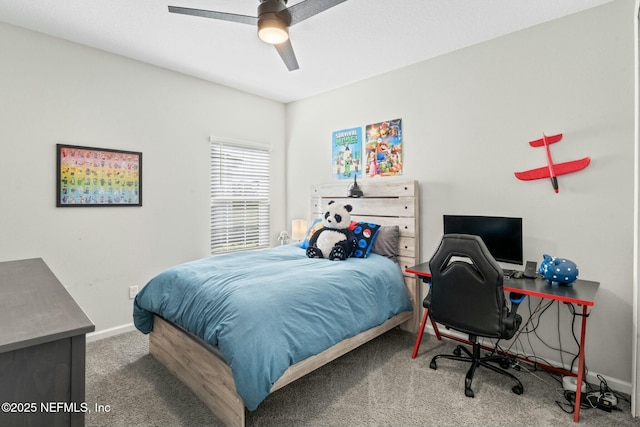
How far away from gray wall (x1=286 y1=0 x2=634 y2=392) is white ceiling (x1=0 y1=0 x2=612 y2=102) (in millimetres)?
206

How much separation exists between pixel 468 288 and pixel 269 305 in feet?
4.19

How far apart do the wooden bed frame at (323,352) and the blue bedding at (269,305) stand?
0.12m

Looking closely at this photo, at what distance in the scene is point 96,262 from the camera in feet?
9.88

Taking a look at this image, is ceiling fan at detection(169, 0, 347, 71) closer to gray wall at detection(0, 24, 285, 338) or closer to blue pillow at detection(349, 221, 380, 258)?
gray wall at detection(0, 24, 285, 338)

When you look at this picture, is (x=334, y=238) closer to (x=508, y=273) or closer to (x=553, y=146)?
(x=508, y=273)

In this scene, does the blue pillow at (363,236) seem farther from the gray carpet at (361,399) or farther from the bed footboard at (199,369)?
the bed footboard at (199,369)

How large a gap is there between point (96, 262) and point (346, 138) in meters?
2.89

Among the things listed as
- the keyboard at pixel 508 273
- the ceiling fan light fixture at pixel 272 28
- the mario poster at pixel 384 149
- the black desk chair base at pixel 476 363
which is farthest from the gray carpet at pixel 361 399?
the ceiling fan light fixture at pixel 272 28

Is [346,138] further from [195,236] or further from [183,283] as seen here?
[183,283]

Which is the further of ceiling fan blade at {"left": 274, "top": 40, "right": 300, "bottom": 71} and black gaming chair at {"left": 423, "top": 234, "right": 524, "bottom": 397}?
ceiling fan blade at {"left": 274, "top": 40, "right": 300, "bottom": 71}

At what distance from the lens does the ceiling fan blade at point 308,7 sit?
Answer: 1.77 m

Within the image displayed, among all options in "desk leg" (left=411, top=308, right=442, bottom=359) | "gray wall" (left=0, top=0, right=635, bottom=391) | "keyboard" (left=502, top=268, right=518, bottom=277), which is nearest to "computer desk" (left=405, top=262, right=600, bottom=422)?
"keyboard" (left=502, top=268, right=518, bottom=277)

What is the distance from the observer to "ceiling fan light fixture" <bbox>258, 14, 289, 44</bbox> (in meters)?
1.91

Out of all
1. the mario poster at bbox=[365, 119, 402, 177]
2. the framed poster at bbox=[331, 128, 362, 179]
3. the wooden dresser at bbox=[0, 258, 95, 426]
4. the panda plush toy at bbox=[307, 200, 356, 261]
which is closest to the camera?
the wooden dresser at bbox=[0, 258, 95, 426]
